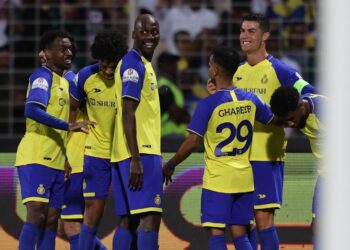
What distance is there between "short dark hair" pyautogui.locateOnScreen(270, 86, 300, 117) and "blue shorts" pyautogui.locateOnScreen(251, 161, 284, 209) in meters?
0.79

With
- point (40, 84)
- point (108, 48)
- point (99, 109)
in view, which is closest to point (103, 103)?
point (99, 109)

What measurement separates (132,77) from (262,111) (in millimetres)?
865

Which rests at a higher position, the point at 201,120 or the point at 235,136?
the point at 201,120

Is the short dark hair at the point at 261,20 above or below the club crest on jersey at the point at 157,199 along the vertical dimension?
above

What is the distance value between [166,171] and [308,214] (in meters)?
2.28

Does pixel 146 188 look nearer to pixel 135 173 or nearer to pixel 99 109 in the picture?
pixel 135 173

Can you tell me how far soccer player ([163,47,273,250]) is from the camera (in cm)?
511

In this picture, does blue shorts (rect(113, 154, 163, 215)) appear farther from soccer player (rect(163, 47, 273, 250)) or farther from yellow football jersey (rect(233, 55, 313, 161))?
yellow football jersey (rect(233, 55, 313, 161))

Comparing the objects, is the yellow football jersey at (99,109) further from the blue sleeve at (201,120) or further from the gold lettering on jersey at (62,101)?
the blue sleeve at (201,120)

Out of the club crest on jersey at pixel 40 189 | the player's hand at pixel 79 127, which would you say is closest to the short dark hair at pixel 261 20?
the player's hand at pixel 79 127

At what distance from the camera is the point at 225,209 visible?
16.9 feet

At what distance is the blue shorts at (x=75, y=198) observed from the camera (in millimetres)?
A: 6480

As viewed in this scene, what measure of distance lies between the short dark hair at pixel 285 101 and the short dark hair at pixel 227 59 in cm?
32

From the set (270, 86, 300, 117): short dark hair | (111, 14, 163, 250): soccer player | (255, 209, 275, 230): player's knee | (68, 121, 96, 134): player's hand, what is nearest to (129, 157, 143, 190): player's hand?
(111, 14, 163, 250): soccer player
